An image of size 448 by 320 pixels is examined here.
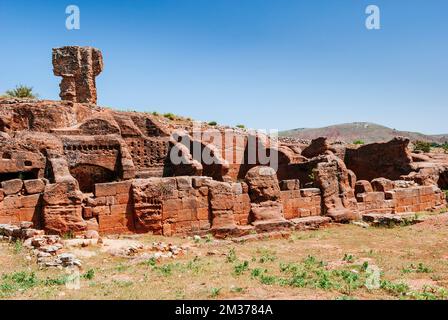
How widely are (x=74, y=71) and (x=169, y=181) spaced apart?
1926 cm

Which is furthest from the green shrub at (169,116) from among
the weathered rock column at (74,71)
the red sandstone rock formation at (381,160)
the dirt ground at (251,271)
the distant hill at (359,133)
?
the distant hill at (359,133)

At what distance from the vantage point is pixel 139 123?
65.7ft

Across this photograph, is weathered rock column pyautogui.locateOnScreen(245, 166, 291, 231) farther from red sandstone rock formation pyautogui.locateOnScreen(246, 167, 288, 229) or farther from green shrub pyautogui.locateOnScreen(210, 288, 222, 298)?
green shrub pyautogui.locateOnScreen(210, 288, 222, 298)

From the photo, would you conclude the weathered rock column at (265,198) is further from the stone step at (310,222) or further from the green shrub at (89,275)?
the green shrub at (89,275)

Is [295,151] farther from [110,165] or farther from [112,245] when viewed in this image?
[112,245]

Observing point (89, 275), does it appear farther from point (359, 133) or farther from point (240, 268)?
point (359, 133)

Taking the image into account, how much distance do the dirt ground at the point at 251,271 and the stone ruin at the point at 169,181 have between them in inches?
36.0

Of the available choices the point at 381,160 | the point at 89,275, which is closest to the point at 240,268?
the point at 89,275

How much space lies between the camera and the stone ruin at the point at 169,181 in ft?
35.4

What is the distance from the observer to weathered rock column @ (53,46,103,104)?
27.8m

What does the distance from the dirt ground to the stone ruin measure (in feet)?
3.00

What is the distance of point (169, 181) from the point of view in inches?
458
